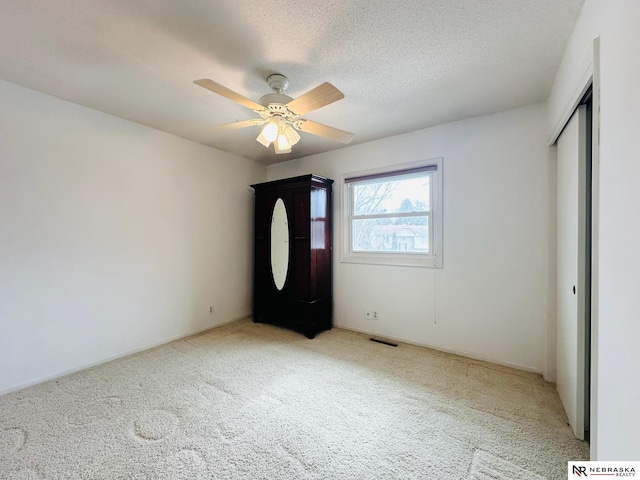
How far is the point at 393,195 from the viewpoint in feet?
11.0

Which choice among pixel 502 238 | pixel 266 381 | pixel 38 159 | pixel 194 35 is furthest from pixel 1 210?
pixel 502 238

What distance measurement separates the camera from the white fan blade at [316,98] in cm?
160

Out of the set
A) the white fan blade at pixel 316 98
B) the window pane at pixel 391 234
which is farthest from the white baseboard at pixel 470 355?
the white fan blade at pixel 316 98

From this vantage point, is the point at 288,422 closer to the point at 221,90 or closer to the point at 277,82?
the point at 221,90

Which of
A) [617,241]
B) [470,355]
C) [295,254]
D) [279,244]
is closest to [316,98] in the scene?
[617,241]

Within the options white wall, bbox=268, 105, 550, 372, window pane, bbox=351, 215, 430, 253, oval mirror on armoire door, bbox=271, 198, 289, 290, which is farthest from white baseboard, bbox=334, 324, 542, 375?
oval mirror on armoire door, bbox=271, 198, 289, 290

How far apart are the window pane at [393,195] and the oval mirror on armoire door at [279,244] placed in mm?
1009

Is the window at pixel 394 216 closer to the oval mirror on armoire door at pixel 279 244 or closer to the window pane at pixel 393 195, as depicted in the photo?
the window pane at pixel 393 195

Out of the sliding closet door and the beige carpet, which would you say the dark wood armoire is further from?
the sliding closet door

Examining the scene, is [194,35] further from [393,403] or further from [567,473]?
[567,473]

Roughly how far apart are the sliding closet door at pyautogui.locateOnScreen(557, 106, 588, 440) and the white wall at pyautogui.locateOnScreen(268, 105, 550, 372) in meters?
0.40

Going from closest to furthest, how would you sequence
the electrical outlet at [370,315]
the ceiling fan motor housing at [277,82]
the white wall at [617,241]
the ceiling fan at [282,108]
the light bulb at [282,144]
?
the white wall at [617,241] < the ceiling fan at [282,108] < the ceiling fan motor housing at [277,82] < the light bulb at [282,144] < the electrical outlet at [370,315]

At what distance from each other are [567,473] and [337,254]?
2777 mm

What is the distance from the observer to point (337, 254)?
12.3 ft
